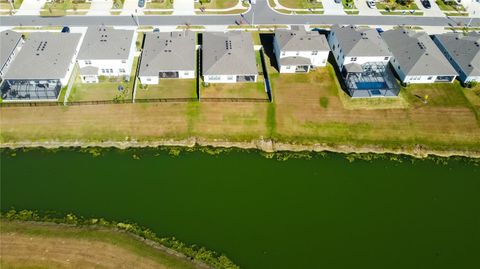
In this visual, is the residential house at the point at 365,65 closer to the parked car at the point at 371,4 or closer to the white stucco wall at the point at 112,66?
the parked car at the point at 371,4

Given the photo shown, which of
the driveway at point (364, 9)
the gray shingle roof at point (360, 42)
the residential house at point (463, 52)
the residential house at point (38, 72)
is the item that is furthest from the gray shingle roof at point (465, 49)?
the residential house at point (38, 72)

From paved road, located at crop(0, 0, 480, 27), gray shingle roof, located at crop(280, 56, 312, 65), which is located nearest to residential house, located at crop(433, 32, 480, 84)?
paved road, located at crop(0, 0, 480, 27)

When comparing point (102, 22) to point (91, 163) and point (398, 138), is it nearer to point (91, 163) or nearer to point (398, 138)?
point (91, 163)

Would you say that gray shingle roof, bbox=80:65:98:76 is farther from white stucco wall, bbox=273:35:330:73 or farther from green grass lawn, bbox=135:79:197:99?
white stucco wall, bbox=273:35:330:73

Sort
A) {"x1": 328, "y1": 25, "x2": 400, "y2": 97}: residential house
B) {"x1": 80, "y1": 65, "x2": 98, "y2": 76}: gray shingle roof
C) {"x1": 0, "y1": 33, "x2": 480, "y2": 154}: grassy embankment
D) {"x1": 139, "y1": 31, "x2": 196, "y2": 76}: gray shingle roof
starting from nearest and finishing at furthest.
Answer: {"x1": 0, "y1": 33, "x2": 480, "y2": 154}: grassy embankment, {"x1": 80, "y1": 65, "x2": 98, "y2": 76}: gray shingle roof, {"x1": 139, "y1": 31, "x2": 196, "y2": 76}: gray shingle roof, {"x1": 328, "y1": 25, "x2": 400, "y2": 97}: residential house

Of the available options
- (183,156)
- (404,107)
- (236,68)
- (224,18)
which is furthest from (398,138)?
(224,18)

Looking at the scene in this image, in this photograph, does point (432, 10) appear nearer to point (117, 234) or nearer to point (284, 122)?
point (284, 122)

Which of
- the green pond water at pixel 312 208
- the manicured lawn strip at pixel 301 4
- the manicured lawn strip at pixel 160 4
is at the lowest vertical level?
the green pond water at pixel 312 208
